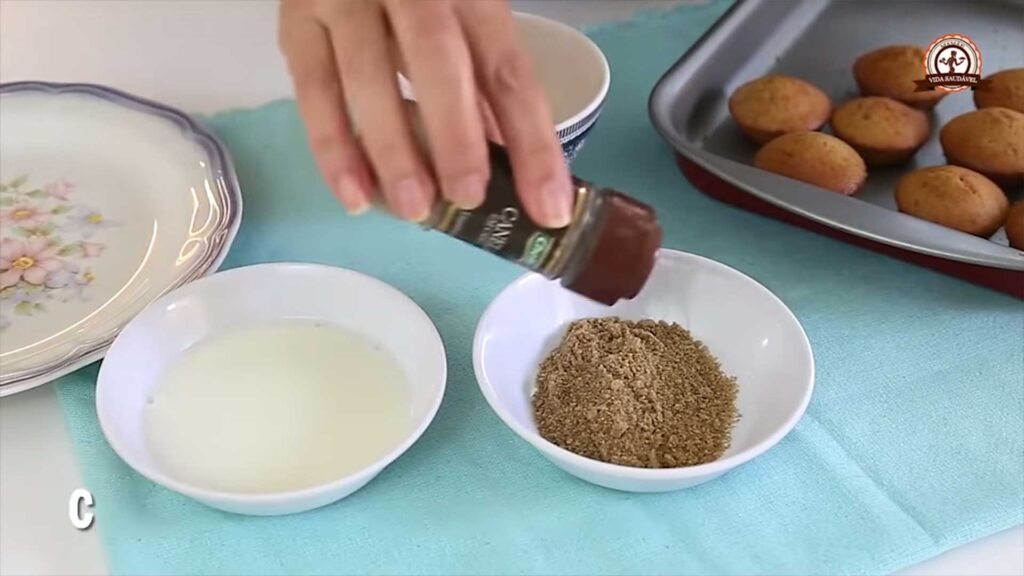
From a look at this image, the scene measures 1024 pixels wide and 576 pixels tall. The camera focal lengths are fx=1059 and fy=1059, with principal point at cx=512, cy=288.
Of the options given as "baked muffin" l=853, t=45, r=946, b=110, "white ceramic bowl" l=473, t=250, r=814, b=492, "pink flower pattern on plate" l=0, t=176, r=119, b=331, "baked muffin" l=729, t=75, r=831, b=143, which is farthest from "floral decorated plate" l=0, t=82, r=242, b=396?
"baked muffin" l=853, t=45, r=946, b=110

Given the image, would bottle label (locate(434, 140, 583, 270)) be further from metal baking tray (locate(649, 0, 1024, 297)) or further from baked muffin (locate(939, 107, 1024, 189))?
baked muffin (locate(939, 107, 1024, 189))

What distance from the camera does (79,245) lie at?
2.72 feet

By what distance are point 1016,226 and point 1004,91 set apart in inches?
6.5

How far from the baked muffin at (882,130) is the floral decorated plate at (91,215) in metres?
0.51

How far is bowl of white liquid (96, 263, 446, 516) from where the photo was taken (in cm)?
63

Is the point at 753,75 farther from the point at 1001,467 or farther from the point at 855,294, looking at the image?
the point at 1001,467

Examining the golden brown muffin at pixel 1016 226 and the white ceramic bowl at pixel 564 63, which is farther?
the white ceramic bowl at pixel 564 63

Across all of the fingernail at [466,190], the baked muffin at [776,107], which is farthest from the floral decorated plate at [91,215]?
the baked muffin at [776,107]

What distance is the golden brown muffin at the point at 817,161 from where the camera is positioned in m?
0.85

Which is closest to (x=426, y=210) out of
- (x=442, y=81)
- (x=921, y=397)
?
(x=442, y=81)

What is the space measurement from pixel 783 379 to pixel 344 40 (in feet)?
1.16

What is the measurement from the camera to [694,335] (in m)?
0.76

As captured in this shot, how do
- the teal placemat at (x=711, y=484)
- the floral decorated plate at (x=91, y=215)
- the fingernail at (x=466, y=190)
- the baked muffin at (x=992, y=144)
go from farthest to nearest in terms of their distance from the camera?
the baked muffin at (x=992, y=144), the floral decorated plate at (x=91, y=215), the teal placemat at (x=711, y=484), the fingernail at (x=466, y=190)

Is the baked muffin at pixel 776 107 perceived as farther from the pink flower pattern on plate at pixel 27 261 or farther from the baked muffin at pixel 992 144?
the pink flower pattern on plate at pixel 27 261
